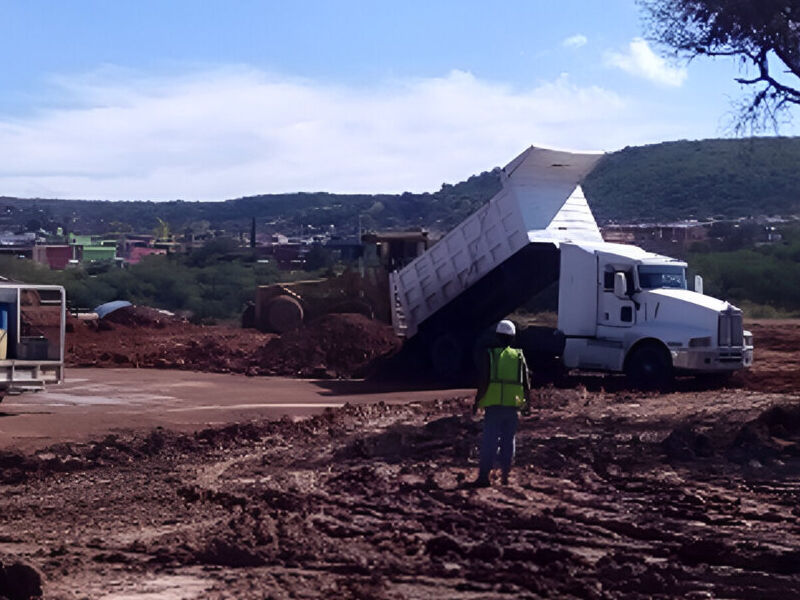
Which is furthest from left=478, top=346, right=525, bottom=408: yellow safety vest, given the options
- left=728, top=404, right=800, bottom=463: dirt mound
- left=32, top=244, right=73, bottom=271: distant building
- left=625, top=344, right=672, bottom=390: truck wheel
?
left=32, top=244, right=73, bottom=271: distant building

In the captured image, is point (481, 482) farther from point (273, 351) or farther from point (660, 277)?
point (273, 351)

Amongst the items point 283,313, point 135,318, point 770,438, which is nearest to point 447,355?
point 770,438

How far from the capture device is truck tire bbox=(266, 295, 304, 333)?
35.0 metres

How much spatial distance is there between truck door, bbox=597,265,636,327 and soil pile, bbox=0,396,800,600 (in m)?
6.23

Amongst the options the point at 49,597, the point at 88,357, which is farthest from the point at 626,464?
the point at 88,357

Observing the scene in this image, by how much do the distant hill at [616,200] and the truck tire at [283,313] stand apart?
911 inches

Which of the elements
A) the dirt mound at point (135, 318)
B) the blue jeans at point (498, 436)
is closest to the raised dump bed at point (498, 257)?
the blue jeans at point (498, 436)

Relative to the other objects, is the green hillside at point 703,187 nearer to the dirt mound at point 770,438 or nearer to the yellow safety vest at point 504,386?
the dirt mound at point 770,438

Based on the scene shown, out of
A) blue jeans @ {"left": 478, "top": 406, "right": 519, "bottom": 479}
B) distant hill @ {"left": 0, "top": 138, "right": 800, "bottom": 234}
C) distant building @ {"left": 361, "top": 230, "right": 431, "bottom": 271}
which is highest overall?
distant hill @ {"left": 0, "top": 138, "right": 800, "bottom": 234}

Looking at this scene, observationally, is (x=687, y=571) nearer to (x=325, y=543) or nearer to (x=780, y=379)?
(x=325, y=543)

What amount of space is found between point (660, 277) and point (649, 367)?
176 cm

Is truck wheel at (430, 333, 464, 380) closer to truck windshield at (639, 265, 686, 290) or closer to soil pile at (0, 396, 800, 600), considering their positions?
truck windshield at (639, 265, 686, 290)

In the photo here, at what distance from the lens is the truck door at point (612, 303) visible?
71.9 ft

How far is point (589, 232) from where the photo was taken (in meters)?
24.3
